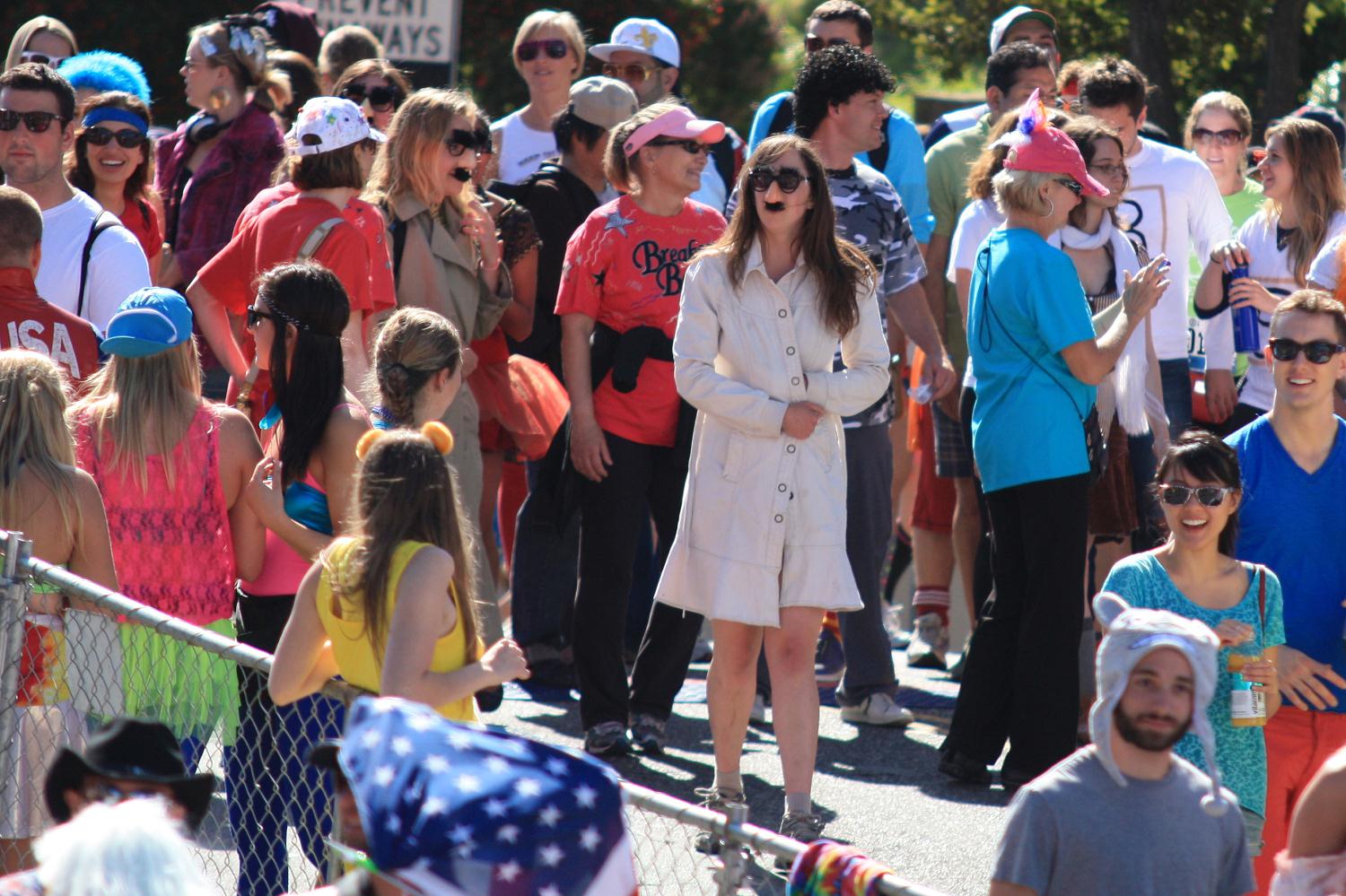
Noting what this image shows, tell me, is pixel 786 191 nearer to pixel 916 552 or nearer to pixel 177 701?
pixel 177 701

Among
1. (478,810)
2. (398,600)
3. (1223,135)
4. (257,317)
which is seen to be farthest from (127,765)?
(1223,135)

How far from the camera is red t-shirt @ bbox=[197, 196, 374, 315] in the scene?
578cm

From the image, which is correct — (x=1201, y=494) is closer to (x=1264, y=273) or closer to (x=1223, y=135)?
(x=1264, y=273)

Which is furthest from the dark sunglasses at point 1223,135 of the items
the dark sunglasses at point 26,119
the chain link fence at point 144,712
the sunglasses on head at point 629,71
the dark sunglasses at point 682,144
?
the chain link fence at point 144,712

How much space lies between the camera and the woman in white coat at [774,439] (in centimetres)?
543

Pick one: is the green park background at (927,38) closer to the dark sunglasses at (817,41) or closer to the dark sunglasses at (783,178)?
the dark sunglasses at (817,41)

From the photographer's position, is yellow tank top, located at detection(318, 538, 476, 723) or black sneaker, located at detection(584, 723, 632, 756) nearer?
yellow tank top, located at detection(318, 538, 476, 723)

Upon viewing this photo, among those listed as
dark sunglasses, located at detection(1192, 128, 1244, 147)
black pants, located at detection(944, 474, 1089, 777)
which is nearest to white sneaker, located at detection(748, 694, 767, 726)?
black pants, located at detection(944, 474, 1089, 777)

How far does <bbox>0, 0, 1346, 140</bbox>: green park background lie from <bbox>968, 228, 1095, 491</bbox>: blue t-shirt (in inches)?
390

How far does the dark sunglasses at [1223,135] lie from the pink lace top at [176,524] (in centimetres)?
536

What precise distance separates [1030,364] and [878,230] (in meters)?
0.98

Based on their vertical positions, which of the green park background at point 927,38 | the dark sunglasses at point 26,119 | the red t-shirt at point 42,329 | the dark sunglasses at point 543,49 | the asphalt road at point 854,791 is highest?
the green park background at point 927,38

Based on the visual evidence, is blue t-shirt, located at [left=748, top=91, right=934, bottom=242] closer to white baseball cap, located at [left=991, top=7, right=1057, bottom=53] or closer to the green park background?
white baseball cap, located at [left=991, top=7, right=1057, bottom=53]

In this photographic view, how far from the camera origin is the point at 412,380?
476 centimetres
